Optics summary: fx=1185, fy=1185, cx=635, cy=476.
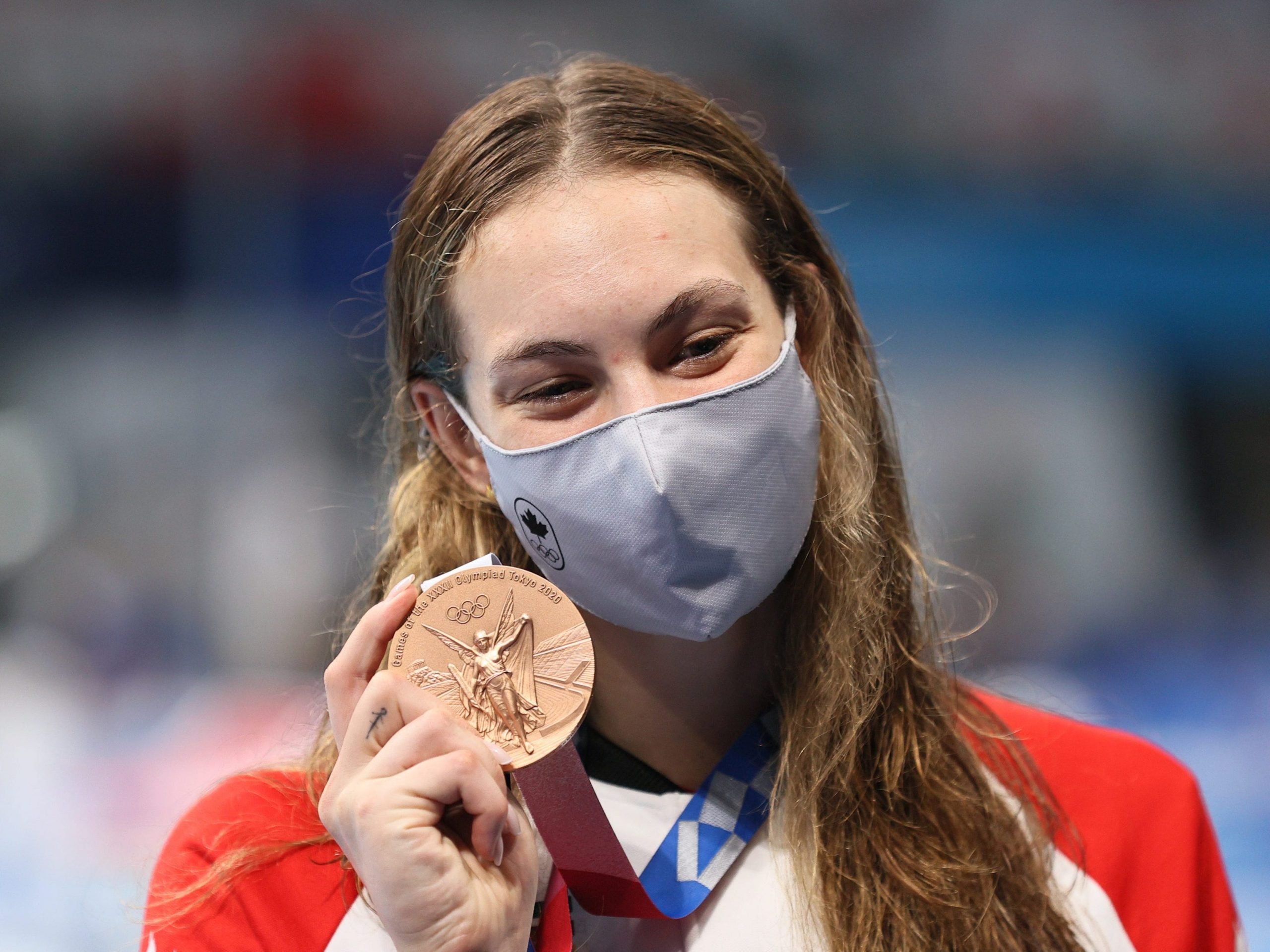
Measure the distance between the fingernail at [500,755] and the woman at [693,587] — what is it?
44 mm

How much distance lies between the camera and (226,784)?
193cm

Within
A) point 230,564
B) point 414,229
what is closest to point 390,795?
point 414,229

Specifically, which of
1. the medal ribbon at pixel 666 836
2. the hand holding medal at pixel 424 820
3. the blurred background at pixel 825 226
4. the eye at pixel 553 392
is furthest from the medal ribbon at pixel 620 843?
the blurred background at pixel 825 226

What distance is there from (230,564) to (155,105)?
2.45 metres

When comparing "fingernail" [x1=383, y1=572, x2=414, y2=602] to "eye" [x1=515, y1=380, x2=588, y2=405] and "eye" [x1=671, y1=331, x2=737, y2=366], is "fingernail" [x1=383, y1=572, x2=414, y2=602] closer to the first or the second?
"eye" [x1=515, y1=380, x2=588, y2=405]

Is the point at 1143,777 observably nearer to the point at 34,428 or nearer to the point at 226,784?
the point at 226,784

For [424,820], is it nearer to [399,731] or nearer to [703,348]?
[399,731]

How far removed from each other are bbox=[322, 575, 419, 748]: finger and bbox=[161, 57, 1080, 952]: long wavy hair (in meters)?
0.42

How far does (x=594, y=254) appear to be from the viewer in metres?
1.70

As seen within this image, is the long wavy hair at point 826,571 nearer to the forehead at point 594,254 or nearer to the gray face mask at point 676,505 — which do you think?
the forehead at point 594,254

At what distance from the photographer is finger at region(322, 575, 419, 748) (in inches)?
57.6

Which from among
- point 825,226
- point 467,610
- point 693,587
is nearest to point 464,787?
point 467,610

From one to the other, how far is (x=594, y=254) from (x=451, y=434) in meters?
0.47

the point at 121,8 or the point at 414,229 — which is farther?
the point at 121,8
